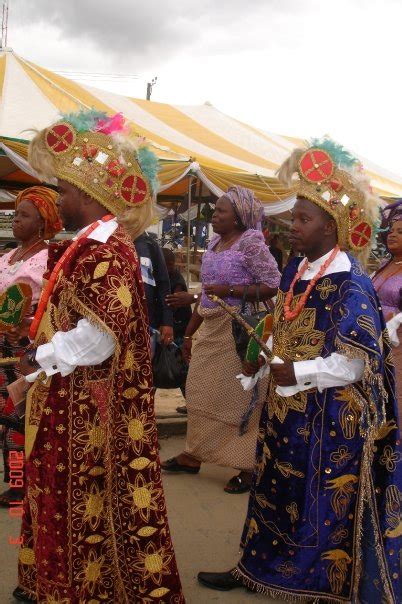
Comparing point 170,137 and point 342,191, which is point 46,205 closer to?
point 342,191

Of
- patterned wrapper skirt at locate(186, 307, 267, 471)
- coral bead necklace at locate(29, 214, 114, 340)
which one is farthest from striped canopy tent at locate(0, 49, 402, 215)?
coral bead necklace at locate(29, 214, 114, 340)

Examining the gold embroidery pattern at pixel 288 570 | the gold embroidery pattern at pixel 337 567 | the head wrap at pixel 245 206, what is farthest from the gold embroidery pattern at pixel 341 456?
the head wrap at pixel 245 206

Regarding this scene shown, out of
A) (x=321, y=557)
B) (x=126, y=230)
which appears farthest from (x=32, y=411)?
(x=321, y=557)

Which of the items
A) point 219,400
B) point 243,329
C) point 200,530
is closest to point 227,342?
point 219,400

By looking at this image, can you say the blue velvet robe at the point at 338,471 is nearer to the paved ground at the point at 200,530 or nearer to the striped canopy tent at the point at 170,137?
the paved ground at the point at 200,530

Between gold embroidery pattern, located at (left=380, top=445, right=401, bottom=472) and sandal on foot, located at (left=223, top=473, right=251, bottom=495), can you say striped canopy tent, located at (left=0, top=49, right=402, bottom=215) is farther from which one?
gold embroidery pattern, located at (left=380, top=445, right=401, bottom=472)

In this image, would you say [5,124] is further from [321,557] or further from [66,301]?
[321,557]

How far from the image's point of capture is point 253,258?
13.5ft

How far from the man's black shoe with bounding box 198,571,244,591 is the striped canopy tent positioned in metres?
4.06

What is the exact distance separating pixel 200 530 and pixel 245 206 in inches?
81.4

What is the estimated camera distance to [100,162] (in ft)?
8.24

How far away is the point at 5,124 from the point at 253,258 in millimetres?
4309

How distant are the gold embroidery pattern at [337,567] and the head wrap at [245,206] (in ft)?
7.33

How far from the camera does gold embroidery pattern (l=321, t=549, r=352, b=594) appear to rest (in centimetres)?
265
